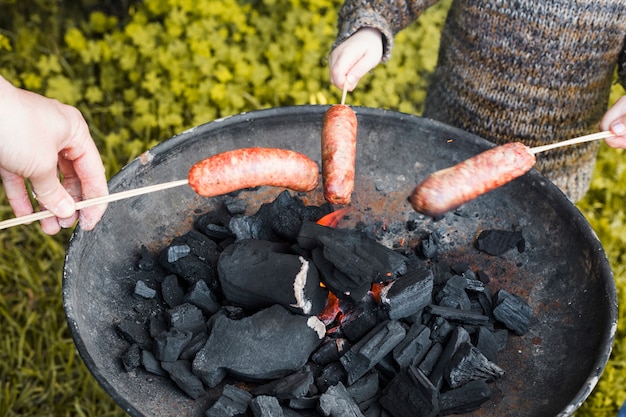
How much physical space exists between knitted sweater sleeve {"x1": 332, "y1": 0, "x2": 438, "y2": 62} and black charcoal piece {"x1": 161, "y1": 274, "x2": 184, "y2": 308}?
130 cm

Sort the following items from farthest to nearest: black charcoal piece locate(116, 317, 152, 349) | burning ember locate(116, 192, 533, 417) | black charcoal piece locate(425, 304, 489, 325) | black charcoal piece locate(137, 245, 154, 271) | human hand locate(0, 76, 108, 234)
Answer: black charcoal piece locate(137, 245, 154, 271), black charcoal piece locate(425, 304, 489, 325), black charcoal piece locate(116, 317, 152, 349), burning ember locate(116, 192, 533, 417), human hand locate(0, 76, 108, 234)

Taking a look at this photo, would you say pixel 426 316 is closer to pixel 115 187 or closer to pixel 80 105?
pixel 115 187

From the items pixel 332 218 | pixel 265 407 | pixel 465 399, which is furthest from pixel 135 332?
pixel 465 399

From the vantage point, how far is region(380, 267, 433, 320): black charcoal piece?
219cm

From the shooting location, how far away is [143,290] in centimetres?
231

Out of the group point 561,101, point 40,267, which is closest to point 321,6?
point 561,101

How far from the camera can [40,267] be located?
13.6 ft

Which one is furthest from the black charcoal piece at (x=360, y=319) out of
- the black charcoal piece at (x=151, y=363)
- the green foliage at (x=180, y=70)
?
the green foliage at (x=180, y=70)

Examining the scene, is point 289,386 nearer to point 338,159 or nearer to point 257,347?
point 257,347

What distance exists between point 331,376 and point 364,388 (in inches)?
4.8

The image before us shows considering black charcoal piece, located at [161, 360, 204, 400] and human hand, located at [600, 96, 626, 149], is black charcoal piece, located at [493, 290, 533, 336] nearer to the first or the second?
human hand, located at [600, 96, 626, 149]

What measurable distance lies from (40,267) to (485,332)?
312 cm

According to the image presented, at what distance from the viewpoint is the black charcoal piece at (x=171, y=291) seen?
2.32 meters

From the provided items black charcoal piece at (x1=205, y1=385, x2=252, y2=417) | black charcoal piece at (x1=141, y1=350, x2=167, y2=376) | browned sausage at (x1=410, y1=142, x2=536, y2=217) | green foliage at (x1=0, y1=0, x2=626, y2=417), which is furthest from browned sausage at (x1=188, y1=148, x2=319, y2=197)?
green foliage at (x1=0, y1=0, x2=626, y2=417)
